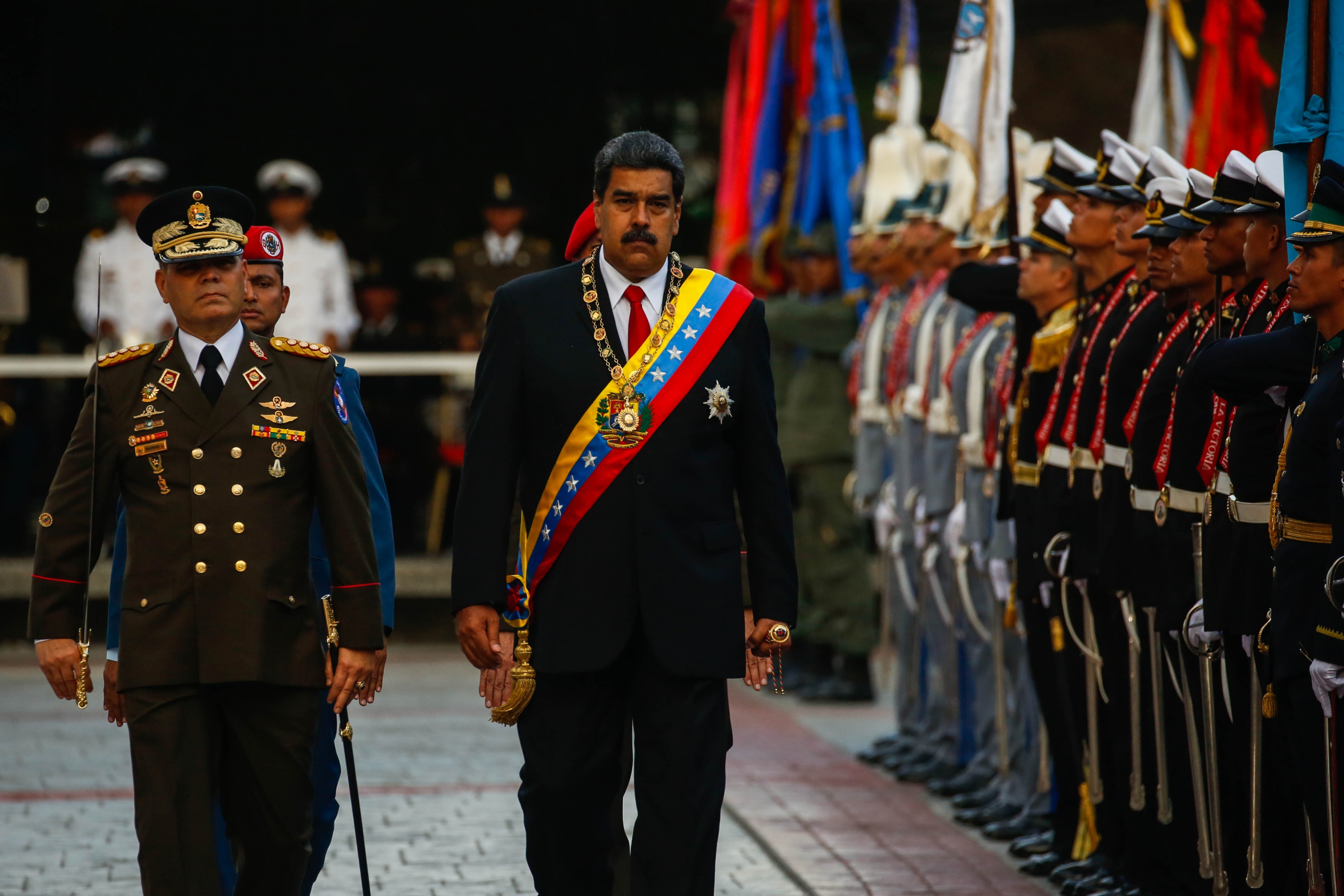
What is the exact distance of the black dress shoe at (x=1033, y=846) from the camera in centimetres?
726

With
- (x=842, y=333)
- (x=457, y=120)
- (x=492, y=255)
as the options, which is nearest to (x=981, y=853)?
(x=842, y=333)

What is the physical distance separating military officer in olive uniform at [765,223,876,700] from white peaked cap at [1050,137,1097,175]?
13.6ft

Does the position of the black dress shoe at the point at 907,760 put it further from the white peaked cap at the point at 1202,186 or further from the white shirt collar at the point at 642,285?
the white shirt collar at the point at 642,285

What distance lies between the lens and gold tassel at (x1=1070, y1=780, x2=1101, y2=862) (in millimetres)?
6859

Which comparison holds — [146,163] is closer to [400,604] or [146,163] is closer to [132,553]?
[400,604]

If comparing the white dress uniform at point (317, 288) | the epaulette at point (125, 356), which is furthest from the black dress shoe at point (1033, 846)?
the white dress uniform at point (317, 288)

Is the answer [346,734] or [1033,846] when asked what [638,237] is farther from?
[1033,846]

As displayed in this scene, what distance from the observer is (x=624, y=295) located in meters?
4.92

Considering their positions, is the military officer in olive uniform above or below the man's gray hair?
below

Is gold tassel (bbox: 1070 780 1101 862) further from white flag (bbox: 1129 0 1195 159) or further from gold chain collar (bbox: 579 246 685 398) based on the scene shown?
white flag (bbox: 1129 0 1195 159)

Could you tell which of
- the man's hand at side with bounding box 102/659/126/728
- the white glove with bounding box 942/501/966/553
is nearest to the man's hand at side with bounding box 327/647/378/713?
the man's hand at side with bounding box 102/659/126/728

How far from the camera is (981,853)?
744 cm

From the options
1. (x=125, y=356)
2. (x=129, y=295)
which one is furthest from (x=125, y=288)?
(x=125, y=356)

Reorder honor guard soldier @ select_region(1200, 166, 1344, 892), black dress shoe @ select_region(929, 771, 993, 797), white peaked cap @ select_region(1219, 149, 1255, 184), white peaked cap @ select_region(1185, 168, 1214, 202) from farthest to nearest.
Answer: black dress shoe @ select_region(929, 771, 993, 797), white peaked cap @ select_region(1185, 168, 1214, 202), white peaked cap @ select_region(1219, 149, 1255, 184), honor guard soldier @ select_region(1200, 166, 1344, 892)
